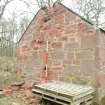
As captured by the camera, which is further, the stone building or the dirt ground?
the stone building

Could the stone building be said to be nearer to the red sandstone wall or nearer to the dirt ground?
the red sandstone wall

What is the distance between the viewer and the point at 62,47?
7.80 m

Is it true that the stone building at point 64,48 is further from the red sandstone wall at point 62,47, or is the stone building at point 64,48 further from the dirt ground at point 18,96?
the dirt ground at point 18,96

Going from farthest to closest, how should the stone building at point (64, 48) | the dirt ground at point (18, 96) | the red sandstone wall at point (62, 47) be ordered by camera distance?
the red sandstone wall at point (62, 47) < the stone building at point (64, 48) < the dirt ground at point (18, 96)

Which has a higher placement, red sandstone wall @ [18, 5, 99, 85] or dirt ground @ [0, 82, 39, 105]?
red sandstone wall @ [18, 5, 99, 85]

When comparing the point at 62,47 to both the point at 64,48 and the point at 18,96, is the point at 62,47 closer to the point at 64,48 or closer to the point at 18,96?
the point at 64,48

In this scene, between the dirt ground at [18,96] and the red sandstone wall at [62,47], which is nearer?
the dirt ground at [18,96]

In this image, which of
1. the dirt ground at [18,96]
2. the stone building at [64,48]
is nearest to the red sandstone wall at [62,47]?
the stone building at [64,48]

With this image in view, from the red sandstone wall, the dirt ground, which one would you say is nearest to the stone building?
the red sandstone wall

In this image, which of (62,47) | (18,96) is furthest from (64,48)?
(18,96)

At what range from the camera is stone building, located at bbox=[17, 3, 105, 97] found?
22.4ft

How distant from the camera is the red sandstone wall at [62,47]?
22.8 feet

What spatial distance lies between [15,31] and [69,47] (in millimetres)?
24602

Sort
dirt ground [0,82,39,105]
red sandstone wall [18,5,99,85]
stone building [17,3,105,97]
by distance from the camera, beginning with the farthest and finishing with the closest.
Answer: red sandstone wall [18,5,99,85]
stone building [17,3,105,97]
dirt ground [0,82,39,105]
